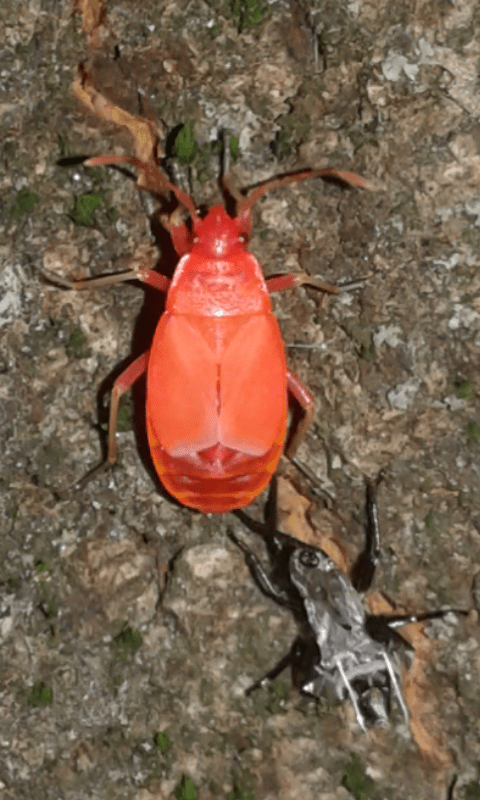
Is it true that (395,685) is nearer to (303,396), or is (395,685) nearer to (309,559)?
(309,559)

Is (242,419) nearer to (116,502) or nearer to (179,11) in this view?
(116,502)

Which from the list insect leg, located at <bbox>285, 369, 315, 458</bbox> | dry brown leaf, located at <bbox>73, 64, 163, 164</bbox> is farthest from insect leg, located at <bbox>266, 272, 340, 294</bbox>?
dry brown leaf, located at <bbox>73, 64, 163, 164</bbox>

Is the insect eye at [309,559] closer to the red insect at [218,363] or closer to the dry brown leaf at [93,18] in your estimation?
the red insect at [218,363]

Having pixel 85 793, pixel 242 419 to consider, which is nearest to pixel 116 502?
pixel 242 419

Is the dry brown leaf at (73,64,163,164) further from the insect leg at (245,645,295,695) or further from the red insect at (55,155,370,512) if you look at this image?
A: the insect leg at (245,645,295,695)

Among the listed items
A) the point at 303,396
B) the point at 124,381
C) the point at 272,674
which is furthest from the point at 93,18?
the point at 272,674

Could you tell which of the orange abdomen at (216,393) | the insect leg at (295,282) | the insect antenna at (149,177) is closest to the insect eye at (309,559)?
Result: the orange abdomen at (216,393)
